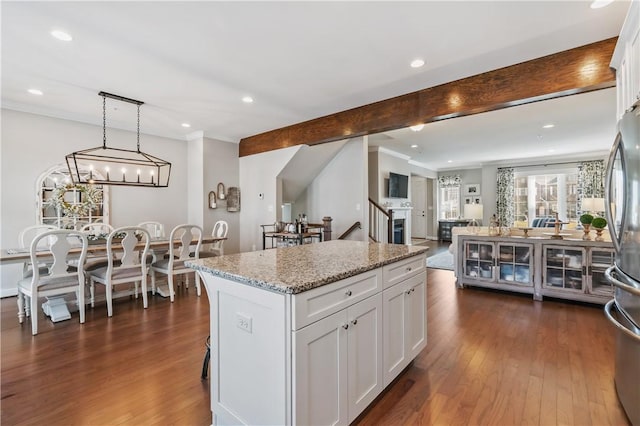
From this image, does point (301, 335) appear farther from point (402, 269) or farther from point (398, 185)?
point (398, 185)

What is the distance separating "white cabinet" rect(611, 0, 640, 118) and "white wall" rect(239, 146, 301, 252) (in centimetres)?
434

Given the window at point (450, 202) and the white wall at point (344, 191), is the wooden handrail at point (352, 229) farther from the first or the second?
the window at point (450, 202)

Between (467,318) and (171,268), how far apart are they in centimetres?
372

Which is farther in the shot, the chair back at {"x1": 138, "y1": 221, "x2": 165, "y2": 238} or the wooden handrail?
the wooden handrail

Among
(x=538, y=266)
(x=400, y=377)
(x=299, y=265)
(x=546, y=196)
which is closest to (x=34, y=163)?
(x=299, y=265)

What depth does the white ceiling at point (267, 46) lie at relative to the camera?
226 cm

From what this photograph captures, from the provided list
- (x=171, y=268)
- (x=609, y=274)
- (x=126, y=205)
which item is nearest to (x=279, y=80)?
(x=171, y=268)

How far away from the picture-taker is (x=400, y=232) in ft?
27.1

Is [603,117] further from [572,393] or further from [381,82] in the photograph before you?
[572,393]

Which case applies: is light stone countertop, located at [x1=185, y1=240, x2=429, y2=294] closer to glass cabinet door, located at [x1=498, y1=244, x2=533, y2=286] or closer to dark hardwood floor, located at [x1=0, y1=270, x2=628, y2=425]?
dark hardwood floor, located at [x1=0, y1=270, x2=628, y2=425]

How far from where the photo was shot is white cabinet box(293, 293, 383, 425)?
1.36 metres

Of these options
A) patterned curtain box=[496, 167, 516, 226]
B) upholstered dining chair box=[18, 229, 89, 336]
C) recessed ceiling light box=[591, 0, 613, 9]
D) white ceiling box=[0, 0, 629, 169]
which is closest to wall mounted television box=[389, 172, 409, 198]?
patterned curtain box=[496, 167, 516, 226]

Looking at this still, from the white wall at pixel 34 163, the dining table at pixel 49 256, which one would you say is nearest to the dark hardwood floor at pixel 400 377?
the dining table at pixel 49 256

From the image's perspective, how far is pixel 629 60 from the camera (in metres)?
2.14
